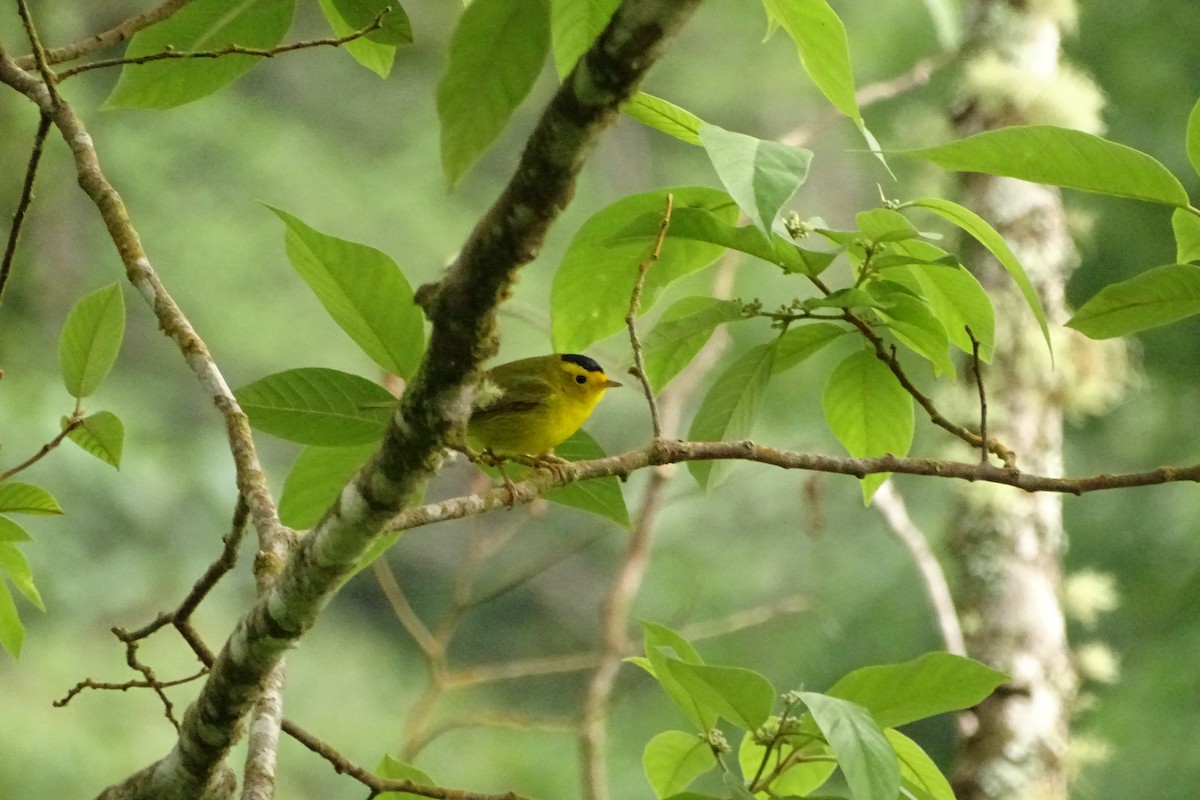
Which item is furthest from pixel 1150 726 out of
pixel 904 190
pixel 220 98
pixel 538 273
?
pixel 220 98

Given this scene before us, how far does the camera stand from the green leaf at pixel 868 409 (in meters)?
1.24

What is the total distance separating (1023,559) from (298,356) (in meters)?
3.79

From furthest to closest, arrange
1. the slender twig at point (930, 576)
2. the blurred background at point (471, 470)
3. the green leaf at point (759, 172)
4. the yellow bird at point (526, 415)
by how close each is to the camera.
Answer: the blurred background at point (471, 470), the slender twig at point (930, 576), the yellow bird at point (526, 415), the green leaf at point (759, 172)

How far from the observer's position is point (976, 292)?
3.52ft

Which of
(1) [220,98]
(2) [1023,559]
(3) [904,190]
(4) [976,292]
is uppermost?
(1) [220,98]

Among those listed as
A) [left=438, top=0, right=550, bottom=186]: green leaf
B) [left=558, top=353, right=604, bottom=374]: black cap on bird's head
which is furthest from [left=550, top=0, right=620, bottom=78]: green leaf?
[left=558, top=353, right=604, bottom=374]: black cap on bird's head

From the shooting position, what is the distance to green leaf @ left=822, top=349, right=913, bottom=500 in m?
1.24

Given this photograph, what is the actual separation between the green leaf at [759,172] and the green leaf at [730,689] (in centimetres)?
36

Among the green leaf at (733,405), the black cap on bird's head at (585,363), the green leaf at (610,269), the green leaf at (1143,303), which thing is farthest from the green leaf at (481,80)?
the black cap on bird's head at (585,363)

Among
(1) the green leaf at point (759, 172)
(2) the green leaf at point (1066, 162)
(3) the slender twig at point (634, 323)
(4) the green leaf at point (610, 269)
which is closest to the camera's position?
(1) the green leaf at point (759, 172)

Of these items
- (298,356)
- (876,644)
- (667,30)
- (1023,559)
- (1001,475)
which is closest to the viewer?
(667,30)

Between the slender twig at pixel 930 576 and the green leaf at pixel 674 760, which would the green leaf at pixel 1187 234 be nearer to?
the green leaf at pixel 674 760

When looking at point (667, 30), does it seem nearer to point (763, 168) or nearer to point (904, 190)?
point (763, 168)

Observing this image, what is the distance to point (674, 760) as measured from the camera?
1.22 meters
